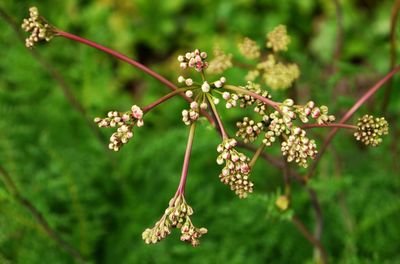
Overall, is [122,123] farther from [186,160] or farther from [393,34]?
[393,34]

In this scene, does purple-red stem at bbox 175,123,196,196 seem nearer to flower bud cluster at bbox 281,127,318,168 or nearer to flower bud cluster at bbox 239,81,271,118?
flower bud cluster at bbox 239,81,271,118

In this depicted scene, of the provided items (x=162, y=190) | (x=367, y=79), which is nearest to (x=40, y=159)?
(x=162, y=190)

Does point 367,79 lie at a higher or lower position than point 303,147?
higher

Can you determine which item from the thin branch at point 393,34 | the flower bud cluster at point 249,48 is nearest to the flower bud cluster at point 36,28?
the flower bud cluster at point 249,48

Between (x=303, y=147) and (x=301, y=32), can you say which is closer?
(x=303, y=147)

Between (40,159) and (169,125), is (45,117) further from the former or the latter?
(169,125)

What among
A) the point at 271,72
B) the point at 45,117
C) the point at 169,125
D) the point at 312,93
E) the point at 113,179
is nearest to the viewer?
the point at 271,72

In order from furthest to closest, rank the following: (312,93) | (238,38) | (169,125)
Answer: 1. (238,38)
2. (169,125)
3. (312,93)

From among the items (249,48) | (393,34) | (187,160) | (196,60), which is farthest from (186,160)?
(393,34)
